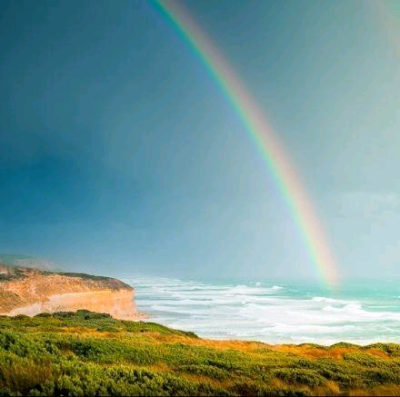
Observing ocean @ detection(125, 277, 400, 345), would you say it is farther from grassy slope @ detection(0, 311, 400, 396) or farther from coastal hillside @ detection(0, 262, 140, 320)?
grassy slope @ detection(0, 311, 400, 396)

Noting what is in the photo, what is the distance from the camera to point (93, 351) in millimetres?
13430

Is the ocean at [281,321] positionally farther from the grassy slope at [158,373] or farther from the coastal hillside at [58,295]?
the grassy slope at [158,373]

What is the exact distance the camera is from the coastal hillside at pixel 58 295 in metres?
69.5

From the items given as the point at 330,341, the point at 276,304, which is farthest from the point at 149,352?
the point at 276,304

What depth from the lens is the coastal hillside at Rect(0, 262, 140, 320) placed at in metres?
69.5

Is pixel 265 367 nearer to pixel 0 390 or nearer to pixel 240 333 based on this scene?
pixel 0 390

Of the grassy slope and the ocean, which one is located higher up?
the ocean

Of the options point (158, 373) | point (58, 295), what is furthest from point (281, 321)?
point (158, 373)

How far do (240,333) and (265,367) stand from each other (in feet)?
163

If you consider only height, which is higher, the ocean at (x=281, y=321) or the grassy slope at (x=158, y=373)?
the ocean at (x=281, y=321)

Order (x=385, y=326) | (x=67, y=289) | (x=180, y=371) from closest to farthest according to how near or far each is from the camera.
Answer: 1. (x=180, y=371)
2. (x=385, y=326)
3. (x=67, y=289)

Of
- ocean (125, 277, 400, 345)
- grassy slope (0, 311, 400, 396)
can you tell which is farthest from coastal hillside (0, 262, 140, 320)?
grassy slope (0, 311, 400, 396)

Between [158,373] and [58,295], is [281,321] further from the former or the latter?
[158,373]

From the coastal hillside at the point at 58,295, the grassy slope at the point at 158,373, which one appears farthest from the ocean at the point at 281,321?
the grassy slope at the point at 158,373
